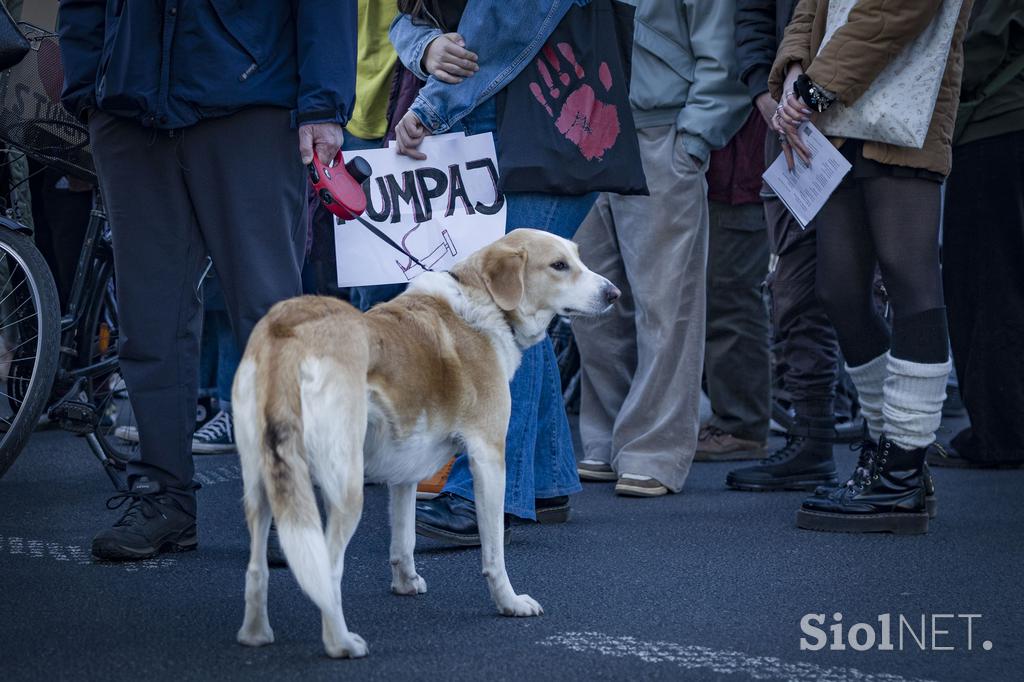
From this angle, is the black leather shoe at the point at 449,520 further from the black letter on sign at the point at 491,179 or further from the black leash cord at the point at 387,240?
the black letter on sign at the point at 491,179

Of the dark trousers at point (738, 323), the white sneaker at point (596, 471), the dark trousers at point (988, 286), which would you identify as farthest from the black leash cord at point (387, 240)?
the dark trousers at point (988, 286)

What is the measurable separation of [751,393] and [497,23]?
108 inches

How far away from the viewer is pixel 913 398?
12.7ft

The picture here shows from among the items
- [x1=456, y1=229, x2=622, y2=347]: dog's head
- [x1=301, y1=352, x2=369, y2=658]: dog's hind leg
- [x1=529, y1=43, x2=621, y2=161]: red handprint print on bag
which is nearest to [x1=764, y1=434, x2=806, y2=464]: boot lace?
[x1=529, y1=43, x2=621, y2=161]: red handprint print on bag

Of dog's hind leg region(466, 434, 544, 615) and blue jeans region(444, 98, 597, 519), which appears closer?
dog's hind leg region(466, 434, 544, 615)

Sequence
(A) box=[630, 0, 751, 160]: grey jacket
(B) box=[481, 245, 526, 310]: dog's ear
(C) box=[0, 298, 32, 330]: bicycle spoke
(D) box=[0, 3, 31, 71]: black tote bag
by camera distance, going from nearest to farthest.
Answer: (B) box=[481, 245, 526, 310]: dog's ear < (D) box=[0, 3, 31, 71]: black tote bag < (C) box=[0, 298, 32, 330]: bicycle spoke < (A) box=[630, 0, 751, 160]: grey jacket

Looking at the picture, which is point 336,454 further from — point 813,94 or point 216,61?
Answer: point 813,94

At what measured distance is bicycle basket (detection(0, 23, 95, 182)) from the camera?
440cm

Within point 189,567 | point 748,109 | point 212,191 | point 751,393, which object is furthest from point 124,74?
point 751,393

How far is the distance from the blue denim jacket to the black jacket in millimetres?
1078

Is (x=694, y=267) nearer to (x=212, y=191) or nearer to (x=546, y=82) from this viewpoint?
(x=546, y=82)

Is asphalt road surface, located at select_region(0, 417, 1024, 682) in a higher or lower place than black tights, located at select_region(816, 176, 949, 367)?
lower

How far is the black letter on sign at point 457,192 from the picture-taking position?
392 centimetres

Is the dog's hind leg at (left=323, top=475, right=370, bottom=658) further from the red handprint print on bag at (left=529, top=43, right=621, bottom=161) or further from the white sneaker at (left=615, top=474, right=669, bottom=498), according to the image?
the white sneaker at (left=615, top=474, right=669, bottom=498)
